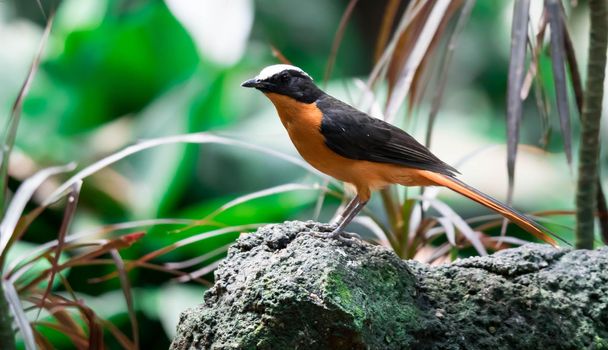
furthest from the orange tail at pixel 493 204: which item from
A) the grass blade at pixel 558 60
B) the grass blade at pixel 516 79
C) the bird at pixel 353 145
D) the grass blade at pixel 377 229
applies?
the grass blade at pixel 377 229

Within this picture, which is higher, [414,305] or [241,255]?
[241,255]

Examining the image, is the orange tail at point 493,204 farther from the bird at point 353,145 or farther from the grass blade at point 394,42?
the grass blade at point 394,42

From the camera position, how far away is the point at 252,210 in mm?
4426

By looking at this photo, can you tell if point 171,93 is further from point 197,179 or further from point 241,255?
point 241,255

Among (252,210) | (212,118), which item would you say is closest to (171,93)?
(212,118)

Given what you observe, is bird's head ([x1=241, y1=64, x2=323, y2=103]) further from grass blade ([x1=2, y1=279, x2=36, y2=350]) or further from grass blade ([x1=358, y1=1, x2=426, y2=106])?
grass blade ([x1=2, y1=279, x2=36, y2=350])

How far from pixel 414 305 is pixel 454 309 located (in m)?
0.10

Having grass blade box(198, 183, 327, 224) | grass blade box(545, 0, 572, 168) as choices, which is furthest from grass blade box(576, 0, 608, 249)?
grass blade box(198, 183, 327, 224)

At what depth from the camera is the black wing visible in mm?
2396

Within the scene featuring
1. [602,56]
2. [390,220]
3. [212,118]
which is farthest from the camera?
[212,118]

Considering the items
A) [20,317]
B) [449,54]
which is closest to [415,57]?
[449,54]

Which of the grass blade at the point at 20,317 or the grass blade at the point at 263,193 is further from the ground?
the grass blade at the point at 263,193

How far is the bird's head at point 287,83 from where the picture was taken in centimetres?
245

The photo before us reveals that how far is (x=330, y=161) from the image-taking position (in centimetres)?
243
